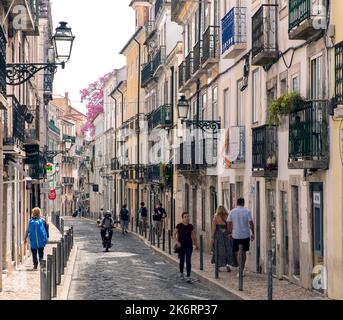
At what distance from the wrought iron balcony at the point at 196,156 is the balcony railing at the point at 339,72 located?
11.8 m

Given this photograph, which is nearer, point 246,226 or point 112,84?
point 246,226

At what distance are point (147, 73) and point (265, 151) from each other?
1146 inches

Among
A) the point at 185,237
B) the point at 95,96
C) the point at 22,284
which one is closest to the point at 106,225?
the point at 185,237

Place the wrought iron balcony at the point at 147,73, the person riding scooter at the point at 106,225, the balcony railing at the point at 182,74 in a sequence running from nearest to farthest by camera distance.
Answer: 1. the person riding scooter at the point at 106,225
2. the balcony railing at the point at 182,74
3. the wrought iron balcony at the point at 147,73

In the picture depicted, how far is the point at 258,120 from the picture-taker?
20109mm

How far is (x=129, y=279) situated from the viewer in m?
19.0

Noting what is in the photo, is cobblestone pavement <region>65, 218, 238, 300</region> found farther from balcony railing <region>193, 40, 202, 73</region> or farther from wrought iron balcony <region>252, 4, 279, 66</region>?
balcony railing <region>193, 40, 202, 73</region>

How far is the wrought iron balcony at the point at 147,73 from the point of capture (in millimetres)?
45969

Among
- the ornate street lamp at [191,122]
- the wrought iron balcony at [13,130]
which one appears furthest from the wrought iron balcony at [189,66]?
the wrought iron balcony at [13,130]

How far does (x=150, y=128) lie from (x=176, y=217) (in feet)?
35.9

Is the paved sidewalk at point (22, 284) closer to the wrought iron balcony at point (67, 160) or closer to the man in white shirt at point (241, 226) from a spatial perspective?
the man in white shirt at point (241, 226)

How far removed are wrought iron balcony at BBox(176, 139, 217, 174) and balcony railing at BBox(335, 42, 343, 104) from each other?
38.8 feet

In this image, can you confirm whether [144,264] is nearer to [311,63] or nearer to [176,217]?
[311,63]
